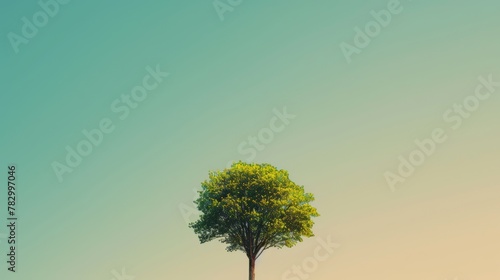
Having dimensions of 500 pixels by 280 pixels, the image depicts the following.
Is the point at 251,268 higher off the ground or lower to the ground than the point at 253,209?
lower

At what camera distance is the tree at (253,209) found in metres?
62.7

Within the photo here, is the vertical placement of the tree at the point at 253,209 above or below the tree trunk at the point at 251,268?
above

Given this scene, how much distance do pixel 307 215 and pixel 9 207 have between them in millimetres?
33908

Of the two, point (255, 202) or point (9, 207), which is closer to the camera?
point (9, 207)

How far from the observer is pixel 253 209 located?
62156mm

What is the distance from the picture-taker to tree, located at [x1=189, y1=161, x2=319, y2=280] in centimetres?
6272

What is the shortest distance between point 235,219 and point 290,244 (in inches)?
301

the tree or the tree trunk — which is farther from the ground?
the tree

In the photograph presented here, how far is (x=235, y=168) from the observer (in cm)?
6481

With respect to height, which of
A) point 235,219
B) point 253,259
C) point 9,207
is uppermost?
point 9,207

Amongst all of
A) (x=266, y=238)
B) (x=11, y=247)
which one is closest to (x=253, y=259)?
(x=266, y=238)

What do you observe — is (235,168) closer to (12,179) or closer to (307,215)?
(307,215)

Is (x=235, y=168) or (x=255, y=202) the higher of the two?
(x=235, y=168)

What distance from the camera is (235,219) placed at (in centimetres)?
6359
